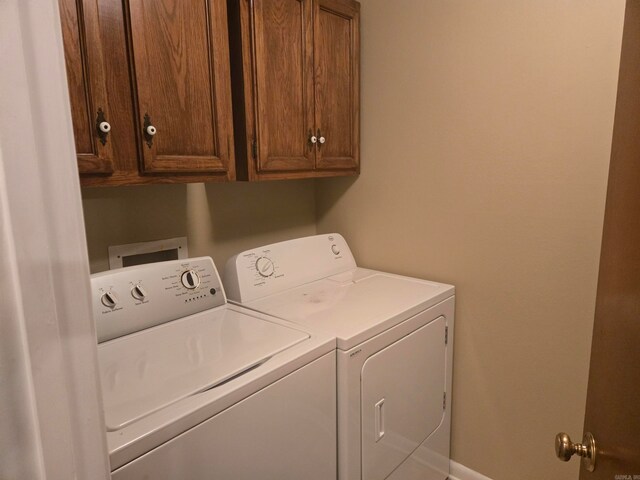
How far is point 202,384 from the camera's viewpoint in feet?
3.16

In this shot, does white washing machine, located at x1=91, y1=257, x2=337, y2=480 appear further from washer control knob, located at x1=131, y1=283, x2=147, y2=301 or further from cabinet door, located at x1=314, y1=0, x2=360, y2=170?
cabinet door, located at x1=314, y1=0, x2=360, y2=170

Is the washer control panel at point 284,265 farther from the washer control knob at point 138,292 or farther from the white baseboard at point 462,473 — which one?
the white baseboard at point 462,473

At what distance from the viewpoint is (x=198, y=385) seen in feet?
3.15

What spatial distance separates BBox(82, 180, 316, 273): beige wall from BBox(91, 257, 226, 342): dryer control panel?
0.20m

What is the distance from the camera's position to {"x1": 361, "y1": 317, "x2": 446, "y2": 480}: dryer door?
1.35 m

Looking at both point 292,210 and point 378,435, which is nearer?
point 378,435

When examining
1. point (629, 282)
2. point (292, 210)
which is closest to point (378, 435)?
point (629, 282)

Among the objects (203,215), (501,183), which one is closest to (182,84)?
(203,215)

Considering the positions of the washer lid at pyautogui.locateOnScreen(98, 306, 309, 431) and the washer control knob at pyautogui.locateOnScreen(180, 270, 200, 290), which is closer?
the washer lid at pyautogui.locateOnScreen(98, 306, 309, 431)

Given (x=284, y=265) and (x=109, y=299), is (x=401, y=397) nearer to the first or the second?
(x=284, y=265)

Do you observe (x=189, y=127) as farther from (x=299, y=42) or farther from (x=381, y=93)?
(x=381, y=93)

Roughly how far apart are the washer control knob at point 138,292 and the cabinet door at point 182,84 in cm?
39

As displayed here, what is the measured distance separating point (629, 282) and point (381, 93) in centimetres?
146

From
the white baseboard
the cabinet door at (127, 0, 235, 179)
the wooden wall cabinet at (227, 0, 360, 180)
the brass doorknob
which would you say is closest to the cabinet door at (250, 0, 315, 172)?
the wooden wall cabinet at (227, 0, 360, 180)
